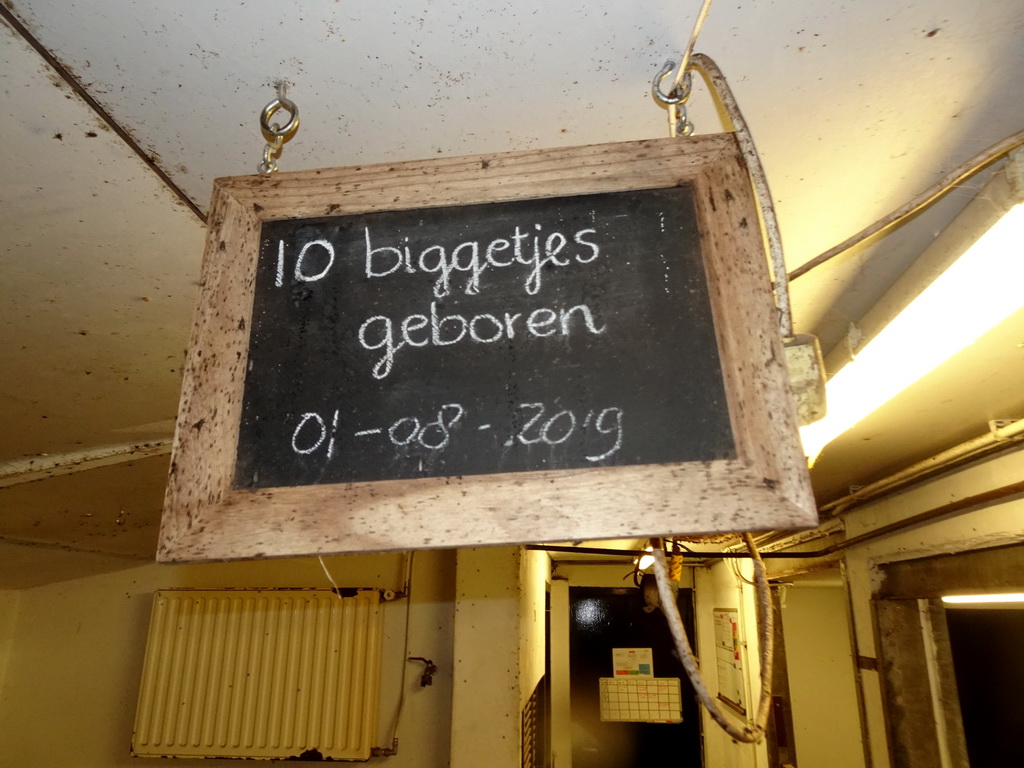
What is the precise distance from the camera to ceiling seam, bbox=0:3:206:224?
76 cm

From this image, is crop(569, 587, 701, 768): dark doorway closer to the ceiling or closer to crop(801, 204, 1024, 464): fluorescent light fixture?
crop(801, 204, 1024, 464): fluorescent light fixture

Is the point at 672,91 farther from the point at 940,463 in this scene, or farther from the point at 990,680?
the point at 990,680

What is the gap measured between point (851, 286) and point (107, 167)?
1.44 metres

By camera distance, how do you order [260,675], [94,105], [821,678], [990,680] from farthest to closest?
[821,678] < [260,675] < [990,680] < [94,105]

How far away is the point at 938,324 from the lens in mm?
1006

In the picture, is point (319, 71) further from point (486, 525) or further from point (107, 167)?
point (486, 525)

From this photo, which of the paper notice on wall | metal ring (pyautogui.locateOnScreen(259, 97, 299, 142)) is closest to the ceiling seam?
metal ring (pyautogui.locateOnScreen(259, 97, 299, 142))

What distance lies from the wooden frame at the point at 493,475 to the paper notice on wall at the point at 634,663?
661 centimetres

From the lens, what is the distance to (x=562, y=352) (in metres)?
0.66

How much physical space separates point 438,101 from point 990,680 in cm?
345

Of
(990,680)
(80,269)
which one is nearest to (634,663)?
(990,680)

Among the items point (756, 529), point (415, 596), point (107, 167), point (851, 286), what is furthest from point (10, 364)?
point (415, 596)

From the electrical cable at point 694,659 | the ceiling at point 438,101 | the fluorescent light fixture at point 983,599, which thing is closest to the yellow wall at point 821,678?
the fluorescent light fixture at point 983,599

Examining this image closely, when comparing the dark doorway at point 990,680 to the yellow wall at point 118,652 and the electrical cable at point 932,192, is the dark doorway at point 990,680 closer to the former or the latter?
the yellow wall at point 118,652
